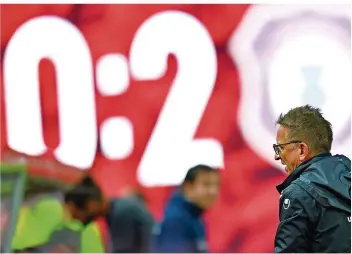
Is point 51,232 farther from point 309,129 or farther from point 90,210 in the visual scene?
point 309,129

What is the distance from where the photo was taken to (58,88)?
4.93 metres

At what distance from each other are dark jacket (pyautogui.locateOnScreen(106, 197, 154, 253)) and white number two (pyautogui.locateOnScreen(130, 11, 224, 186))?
171 mm

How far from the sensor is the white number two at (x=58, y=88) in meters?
4.88

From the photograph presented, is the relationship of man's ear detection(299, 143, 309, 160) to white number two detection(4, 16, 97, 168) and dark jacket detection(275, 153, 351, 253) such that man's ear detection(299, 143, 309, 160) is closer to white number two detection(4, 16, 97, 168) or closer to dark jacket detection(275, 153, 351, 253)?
dark jacket detection(275, 153, 351, 253)

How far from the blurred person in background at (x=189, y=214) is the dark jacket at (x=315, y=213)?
200cm

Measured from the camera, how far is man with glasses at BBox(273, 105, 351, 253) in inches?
107

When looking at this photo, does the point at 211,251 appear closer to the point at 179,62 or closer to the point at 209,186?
the point at 209,186

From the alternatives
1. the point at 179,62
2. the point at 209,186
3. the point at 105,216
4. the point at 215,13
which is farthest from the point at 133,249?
the point at 215,13

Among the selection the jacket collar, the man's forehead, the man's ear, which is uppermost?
the man's forehead

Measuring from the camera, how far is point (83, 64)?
4895mm

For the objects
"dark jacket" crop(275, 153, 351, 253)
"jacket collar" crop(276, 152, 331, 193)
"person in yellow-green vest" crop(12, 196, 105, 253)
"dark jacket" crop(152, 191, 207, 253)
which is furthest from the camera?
"person in yellow-green vest" crop(12, 196, 105, 253)

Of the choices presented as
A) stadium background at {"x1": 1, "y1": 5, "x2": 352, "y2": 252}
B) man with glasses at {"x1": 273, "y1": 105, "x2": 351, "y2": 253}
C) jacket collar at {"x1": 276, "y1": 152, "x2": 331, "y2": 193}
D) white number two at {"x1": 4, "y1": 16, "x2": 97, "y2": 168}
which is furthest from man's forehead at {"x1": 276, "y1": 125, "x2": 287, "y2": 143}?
white number two at {"x1": 4, "y1": 16, "x2": 97, "y2": 168}

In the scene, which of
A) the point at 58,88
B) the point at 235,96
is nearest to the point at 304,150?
the point at 235,96

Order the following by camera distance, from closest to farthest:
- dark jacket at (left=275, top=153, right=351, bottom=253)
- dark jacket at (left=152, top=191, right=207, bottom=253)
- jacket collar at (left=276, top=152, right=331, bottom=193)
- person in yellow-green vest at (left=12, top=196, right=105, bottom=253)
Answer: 1. dark jacket at (left=275, top=153, right=351, bottom=253)
2. jacket collar at (left=276, top=152, right=331, bottom=193)
3. dark jacket at (left=152, top=191, right=207, bottom=253)
4. person in yellow-green vest at (left=12, top=196, right=105, bottom=253)
